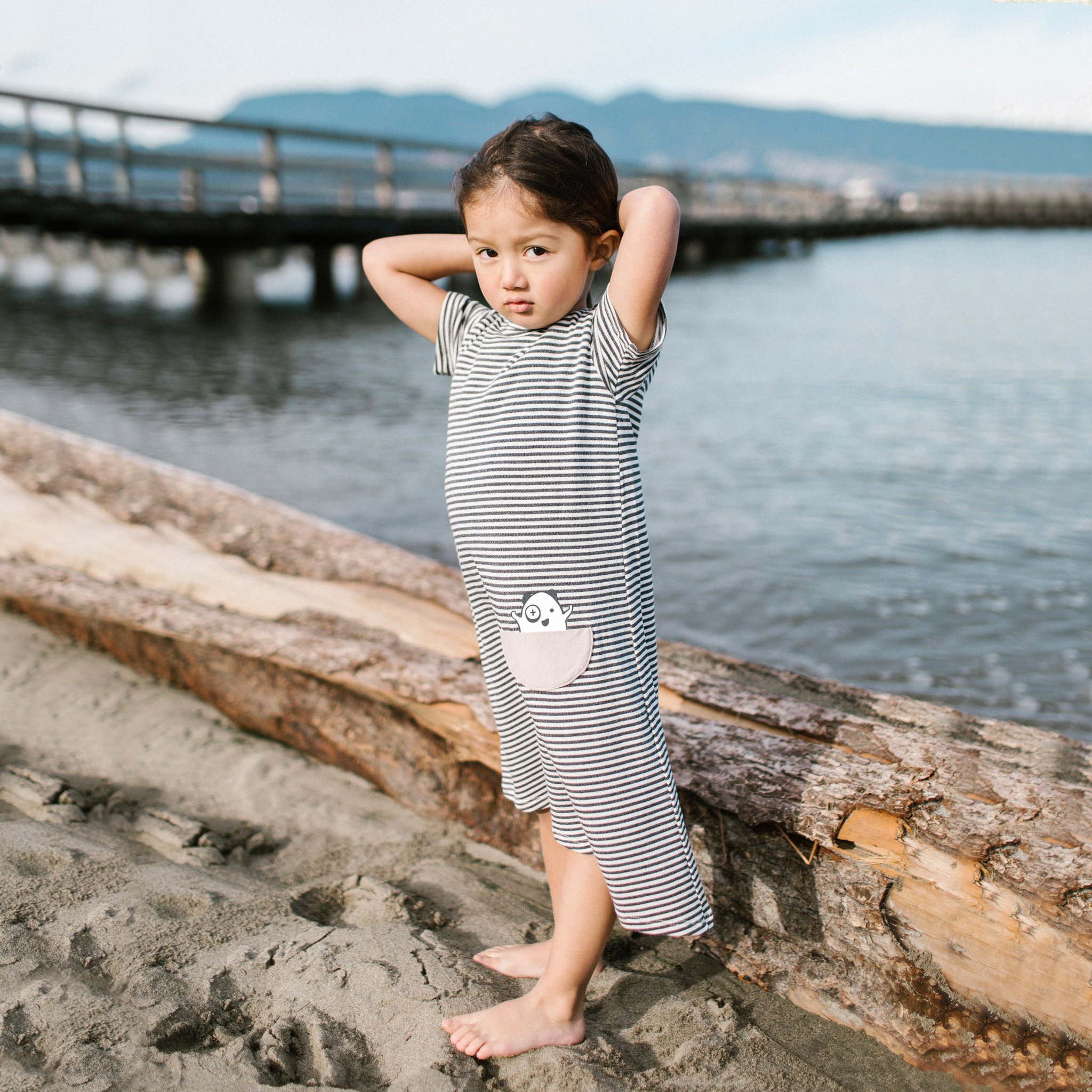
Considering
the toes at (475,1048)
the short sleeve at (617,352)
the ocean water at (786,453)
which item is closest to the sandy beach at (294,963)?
the toes at (475,1048)

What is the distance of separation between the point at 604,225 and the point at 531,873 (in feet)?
4.86

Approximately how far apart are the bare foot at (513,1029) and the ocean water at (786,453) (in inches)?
91.0

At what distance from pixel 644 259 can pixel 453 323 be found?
0.45m

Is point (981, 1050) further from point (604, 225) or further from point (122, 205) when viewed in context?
point (122, 205)

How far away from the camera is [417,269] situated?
175 centimetres

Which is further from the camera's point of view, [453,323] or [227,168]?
[227,168]

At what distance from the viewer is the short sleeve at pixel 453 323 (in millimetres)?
1675

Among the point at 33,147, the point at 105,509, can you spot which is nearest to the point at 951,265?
the point at 33,147

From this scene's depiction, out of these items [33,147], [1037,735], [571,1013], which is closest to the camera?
[571,1013]

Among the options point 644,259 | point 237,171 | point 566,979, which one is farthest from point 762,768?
point 237,171

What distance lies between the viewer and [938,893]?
1519 mm

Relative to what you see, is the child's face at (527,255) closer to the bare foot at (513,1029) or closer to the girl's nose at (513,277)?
the girl's nose at (513,277)

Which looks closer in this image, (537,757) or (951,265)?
(537,757)

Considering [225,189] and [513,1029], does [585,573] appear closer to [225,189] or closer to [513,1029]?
[513,1029]
